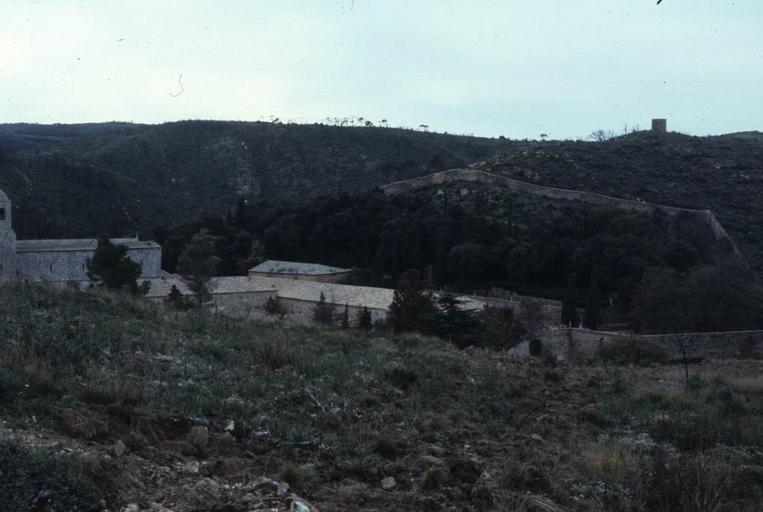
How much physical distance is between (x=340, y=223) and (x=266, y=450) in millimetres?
37104

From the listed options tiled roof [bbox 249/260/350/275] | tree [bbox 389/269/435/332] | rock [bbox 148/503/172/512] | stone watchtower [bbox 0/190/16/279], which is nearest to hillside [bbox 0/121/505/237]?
tiled roof [bbox 249/260/350/275]

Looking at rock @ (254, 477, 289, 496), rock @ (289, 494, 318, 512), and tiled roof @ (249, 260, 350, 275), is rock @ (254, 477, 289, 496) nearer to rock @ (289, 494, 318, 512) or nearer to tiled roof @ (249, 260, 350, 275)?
rock @ (289, 494, 318, 512)

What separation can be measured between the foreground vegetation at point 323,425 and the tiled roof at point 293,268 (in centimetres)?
2778

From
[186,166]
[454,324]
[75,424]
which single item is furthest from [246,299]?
[186,166]

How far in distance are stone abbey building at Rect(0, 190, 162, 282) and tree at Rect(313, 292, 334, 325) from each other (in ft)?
29.2

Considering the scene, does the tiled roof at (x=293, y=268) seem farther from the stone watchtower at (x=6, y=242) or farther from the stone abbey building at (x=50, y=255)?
the stone watchtower at (x=6, y=242)

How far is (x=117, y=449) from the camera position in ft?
17.6

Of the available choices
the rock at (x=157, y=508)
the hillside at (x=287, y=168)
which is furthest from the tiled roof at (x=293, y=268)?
the rock at (x=157, y=508)

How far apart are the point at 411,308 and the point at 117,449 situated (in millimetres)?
18726

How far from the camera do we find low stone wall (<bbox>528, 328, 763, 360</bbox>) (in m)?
23.3

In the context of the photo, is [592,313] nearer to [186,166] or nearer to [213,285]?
[213,285]

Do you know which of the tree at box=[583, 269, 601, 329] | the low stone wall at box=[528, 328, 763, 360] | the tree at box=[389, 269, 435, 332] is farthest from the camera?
the tree at box=[583, 269, 601, 329]

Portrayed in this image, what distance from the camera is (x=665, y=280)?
29.4 metres

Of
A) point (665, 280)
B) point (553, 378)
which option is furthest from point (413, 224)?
point (553, 378)
